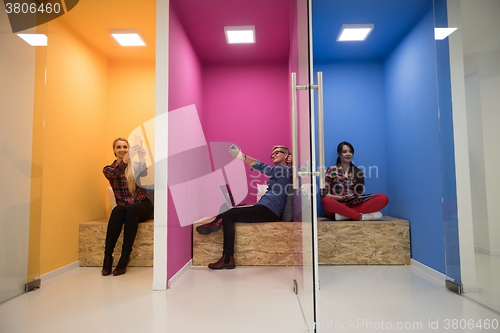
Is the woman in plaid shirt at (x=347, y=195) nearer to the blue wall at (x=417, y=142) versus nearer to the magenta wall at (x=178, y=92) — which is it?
the blue wall at (x=417, y=142)

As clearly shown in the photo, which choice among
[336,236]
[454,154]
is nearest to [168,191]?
[336,236]

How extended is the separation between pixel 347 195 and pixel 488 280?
5.12ft

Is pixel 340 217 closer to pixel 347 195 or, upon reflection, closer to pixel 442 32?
pixel 347 195

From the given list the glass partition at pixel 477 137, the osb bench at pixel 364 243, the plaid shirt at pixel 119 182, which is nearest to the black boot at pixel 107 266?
the plaid shirt at pixel 119 182

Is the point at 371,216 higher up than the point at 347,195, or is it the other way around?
the point at 347,195

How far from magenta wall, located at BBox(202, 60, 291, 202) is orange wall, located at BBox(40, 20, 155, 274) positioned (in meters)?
0.78

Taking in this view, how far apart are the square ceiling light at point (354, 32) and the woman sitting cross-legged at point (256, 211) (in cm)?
151

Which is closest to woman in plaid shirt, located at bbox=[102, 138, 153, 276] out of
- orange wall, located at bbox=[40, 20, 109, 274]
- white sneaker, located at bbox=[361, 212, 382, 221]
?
orange wall, located at bbox=[40, 20, 109, 274]

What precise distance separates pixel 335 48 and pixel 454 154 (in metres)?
1.98

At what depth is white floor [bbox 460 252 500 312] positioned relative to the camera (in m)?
1.96

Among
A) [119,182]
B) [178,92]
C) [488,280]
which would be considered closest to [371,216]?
[488,280]

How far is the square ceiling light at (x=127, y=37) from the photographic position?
3.37m

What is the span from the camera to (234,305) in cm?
212

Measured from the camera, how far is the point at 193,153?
3494 mm
